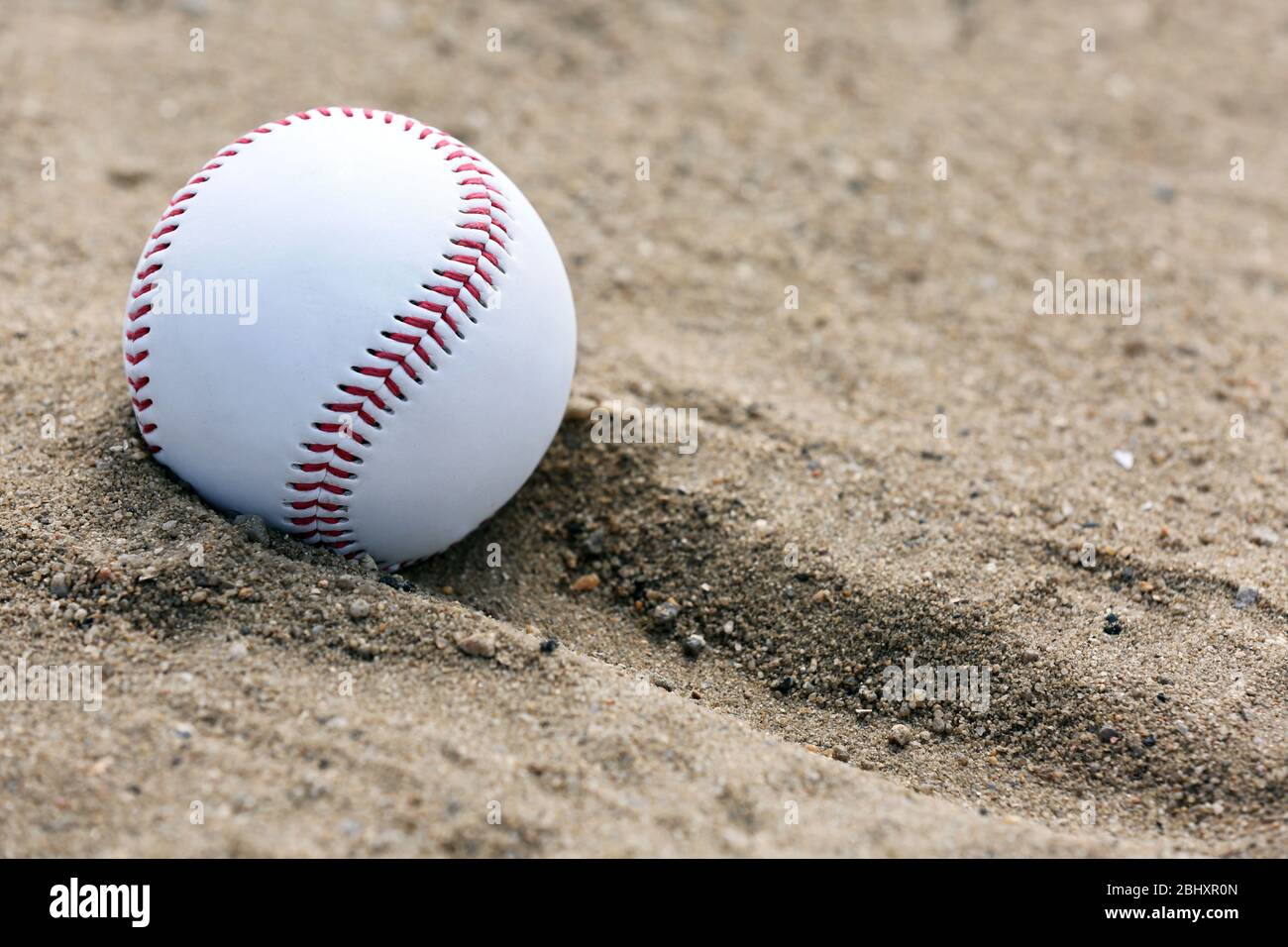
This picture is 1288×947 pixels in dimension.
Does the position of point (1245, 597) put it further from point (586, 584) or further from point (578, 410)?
point (578, 410)

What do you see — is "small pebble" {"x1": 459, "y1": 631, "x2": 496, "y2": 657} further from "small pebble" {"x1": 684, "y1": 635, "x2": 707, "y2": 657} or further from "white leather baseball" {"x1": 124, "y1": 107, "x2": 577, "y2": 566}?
"small pebble" {"x1": 684, "y1": 635, "x2": 707, "y2": 657}

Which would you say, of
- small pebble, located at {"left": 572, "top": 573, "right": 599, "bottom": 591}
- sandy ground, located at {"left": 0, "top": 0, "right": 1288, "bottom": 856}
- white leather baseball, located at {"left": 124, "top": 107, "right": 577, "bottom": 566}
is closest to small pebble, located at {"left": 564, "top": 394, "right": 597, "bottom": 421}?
sandy ground, located at {"left": 0, "top": 0, "right": 1288, "bottom": 856}

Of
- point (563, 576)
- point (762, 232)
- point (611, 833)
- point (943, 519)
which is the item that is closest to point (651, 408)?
point (563, 576)

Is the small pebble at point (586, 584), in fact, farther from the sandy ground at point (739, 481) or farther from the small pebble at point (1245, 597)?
the small pebble at point (1245, 597)

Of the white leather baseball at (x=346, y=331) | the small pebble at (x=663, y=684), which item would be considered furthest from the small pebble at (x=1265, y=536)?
the white leather baseball at (x=346, y=331)

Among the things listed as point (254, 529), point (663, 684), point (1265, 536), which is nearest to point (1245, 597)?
point (1265, 536)

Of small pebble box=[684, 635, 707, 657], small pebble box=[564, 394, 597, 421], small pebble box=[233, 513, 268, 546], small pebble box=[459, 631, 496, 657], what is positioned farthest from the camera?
small pebble box=[564, 394, 597, 421]
